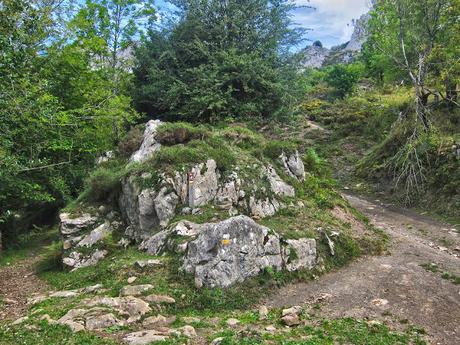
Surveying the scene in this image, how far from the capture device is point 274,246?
1014cm

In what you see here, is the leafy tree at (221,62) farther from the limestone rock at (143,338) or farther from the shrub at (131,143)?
the limestone rock at (143,338)

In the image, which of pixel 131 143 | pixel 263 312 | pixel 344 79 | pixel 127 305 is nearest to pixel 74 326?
pixel 127 305

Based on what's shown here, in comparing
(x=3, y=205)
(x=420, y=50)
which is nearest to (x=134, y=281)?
(x=3, y=205)

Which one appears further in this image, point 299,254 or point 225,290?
point 299,254

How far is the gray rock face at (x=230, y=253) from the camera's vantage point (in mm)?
9047

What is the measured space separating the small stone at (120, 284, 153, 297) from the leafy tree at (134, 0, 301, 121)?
34.8 ft

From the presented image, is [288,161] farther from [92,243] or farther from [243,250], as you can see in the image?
[92,243]

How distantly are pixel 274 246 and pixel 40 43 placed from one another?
11.6m

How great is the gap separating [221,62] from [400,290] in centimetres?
1349

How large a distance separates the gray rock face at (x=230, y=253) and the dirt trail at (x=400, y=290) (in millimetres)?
928

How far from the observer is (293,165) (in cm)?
1515

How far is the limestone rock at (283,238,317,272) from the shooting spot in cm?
1020

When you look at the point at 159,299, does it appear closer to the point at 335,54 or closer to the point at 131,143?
the point at 131,143

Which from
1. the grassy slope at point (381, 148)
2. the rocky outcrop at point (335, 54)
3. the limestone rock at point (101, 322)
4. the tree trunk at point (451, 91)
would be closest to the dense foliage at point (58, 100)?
the limestone rock at point (101, 322)
